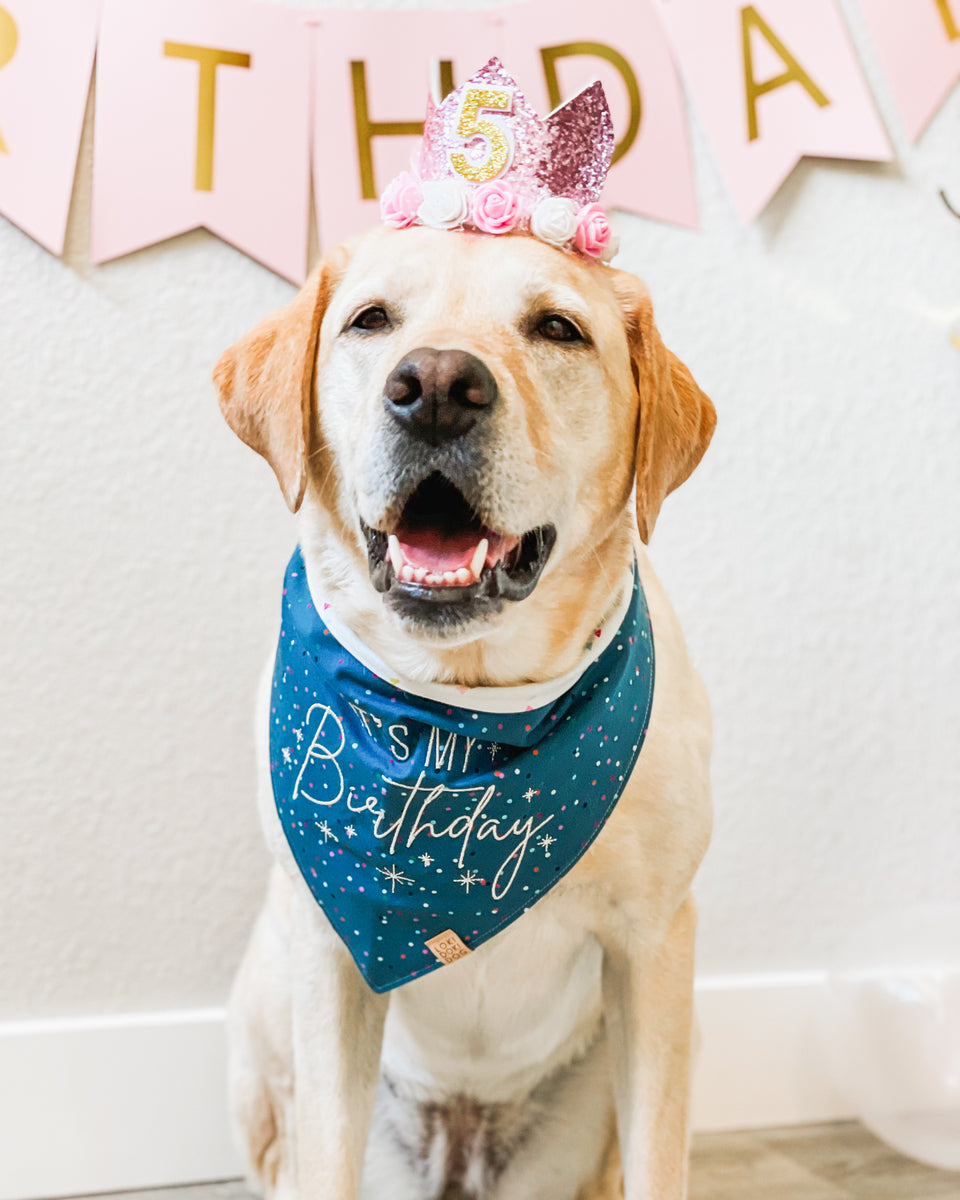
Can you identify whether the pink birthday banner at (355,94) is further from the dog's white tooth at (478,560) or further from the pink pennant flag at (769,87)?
the dog's white tooth at (478,560)

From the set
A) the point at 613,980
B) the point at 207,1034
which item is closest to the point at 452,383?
the point at 613,980

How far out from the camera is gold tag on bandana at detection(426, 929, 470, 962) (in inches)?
51.3

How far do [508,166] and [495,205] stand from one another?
49 millimetres

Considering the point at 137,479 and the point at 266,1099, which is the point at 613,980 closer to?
the point at 266,1099

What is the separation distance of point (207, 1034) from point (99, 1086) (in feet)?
0.63

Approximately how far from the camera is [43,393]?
180cm

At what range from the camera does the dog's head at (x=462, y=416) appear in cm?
108

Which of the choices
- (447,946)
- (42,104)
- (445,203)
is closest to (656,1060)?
(447,946)

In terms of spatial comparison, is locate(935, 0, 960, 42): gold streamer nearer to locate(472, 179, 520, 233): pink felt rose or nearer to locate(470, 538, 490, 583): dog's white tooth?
locate(472, 179, 520, 233): pink felt rose

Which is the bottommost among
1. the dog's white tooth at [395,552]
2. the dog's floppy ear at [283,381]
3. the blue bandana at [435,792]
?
the blue bandana at [435,792]

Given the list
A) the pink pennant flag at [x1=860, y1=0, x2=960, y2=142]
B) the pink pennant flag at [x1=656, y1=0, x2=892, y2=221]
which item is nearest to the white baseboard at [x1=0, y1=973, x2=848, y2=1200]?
the pink pennant flag at [x1=656, y1=0, x2=892, y2=221]

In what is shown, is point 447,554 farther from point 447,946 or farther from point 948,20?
A: point 948,20

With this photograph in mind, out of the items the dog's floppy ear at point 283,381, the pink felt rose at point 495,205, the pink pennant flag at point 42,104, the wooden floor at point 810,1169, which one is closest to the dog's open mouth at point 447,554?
the dog's floppy ear at point 283,381

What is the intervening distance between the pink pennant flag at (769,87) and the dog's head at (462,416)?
30.0 inches
